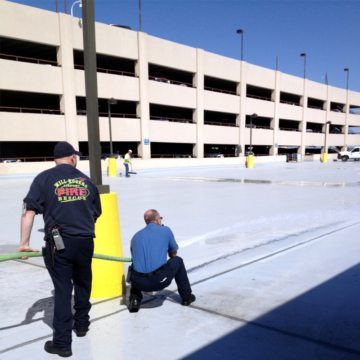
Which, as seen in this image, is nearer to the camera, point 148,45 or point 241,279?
point 241,279

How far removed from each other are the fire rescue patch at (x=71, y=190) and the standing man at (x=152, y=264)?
3.18 feet

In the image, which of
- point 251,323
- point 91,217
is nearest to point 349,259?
point 251,323

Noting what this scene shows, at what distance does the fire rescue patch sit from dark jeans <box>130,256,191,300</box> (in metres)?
1.15

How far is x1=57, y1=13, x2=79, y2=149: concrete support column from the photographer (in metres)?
27.5

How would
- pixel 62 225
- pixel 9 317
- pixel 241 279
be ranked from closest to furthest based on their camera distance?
pixel 62 225 < pixel 9 317 < pixel 241 279

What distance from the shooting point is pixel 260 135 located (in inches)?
1838

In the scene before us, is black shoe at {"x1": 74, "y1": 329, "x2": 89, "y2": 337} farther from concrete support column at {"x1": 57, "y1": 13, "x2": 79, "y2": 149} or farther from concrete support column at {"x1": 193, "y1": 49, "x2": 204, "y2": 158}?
concrete support column at {"x1": 193, "y1": 49, "x2": 204, "y2": 158}

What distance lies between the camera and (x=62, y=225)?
3.02 meters

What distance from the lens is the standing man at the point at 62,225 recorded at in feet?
9.82

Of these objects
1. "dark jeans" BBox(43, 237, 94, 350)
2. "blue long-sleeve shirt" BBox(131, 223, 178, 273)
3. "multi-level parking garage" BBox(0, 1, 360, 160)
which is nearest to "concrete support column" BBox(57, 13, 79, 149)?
"multi-level parking garage" BBox(0, 1, 360, 160)

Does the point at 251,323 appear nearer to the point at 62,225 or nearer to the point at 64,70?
the point at 62,225

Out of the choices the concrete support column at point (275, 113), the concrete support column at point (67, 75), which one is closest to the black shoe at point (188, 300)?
the concrete support column at point (67, 75)

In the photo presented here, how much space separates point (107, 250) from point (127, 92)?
1148 inches

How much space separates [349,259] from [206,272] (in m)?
2.18
